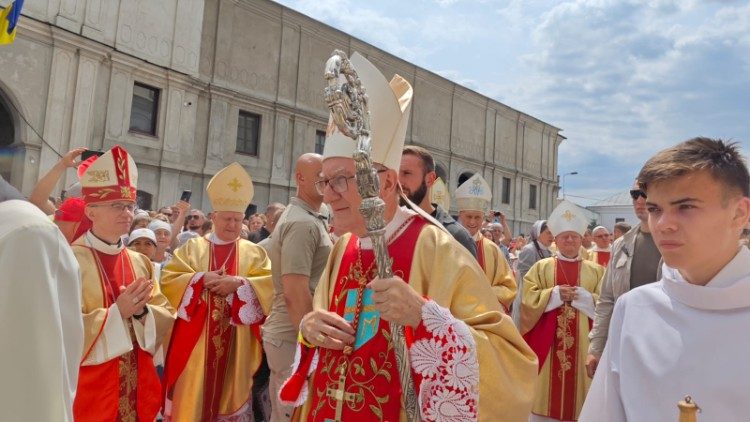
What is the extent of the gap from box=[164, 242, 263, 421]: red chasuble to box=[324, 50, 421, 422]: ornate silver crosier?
3109mm

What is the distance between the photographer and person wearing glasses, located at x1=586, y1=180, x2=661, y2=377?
4.18 meters

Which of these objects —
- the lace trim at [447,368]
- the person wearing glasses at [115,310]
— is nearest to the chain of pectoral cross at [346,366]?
the lace trim at [447,368]

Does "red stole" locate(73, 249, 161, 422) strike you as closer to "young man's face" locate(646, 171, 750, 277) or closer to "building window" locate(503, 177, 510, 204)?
"young man's face" locate(646, 171, 750, 277)

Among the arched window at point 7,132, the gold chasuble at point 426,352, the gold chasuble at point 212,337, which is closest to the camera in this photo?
the gold chasuble at point 426,352

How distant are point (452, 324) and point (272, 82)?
21.5 metres

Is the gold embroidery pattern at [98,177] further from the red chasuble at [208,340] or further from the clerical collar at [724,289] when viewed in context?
the clerical collar at [724,289]

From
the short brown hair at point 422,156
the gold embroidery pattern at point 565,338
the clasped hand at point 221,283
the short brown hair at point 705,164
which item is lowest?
the gold embroidery pattern at point 565,338

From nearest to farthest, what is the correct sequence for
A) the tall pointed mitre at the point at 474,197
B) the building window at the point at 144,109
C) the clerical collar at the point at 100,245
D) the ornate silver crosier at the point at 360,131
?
1. the ornate silver crosier at the point at 360,131
2. the clerical collar at the point at 100,245
3. the tall pointed mitre at the point at 474,197
4. the building window at the point at 144,109

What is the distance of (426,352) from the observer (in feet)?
6.98

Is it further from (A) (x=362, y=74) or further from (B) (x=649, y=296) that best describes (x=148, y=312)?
(B) (x=649, y=296)

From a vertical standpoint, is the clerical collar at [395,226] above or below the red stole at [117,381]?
above

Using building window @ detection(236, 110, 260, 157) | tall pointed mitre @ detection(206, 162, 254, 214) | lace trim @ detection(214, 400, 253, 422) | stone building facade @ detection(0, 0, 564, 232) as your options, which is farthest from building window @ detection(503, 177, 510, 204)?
lace trim @ detection(214, 400, 253, 422)

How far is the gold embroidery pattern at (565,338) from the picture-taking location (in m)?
5.65

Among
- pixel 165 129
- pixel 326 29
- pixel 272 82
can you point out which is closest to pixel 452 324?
pixel 165 129
